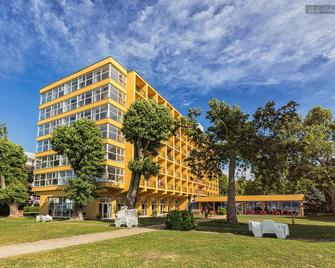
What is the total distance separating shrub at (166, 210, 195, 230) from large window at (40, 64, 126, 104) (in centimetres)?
2420

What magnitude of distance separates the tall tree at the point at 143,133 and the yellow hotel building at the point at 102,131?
24.8ft

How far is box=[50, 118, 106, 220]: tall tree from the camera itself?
1193 inches

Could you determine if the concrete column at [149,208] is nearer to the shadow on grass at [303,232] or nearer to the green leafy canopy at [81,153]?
the green leafy canopy at [81,153]

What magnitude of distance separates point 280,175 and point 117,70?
25624 mm

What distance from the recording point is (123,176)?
3875cm

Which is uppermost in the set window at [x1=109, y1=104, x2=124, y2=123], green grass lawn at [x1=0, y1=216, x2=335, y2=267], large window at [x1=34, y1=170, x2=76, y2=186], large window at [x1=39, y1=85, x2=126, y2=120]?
large window at [x1=39, y1=85, x2=126, y2=120]

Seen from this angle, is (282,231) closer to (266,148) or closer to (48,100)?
(266,148)

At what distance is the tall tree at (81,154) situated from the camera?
3030 centimetres

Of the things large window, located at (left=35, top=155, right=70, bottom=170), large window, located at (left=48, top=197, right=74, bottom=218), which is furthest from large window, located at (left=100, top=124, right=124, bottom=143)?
large window, located at (left=48, top=197, right=74, bottom=218)

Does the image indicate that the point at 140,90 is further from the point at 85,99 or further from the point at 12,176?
the point at 12,176

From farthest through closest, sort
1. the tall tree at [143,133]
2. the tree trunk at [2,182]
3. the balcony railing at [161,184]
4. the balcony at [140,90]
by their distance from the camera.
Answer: the balcony railing at [161,184], the balcony at [140,90], the tree trunk at [2,182], the tall tree at [143,133]

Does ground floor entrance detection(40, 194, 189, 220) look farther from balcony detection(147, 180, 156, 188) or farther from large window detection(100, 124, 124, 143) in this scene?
large window detection(100, 124, 124, 143)

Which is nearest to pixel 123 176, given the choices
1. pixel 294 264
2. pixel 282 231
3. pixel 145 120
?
pixel 145 120

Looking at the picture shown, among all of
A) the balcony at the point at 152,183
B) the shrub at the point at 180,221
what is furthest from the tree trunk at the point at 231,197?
the balcony at the point at 152,183
